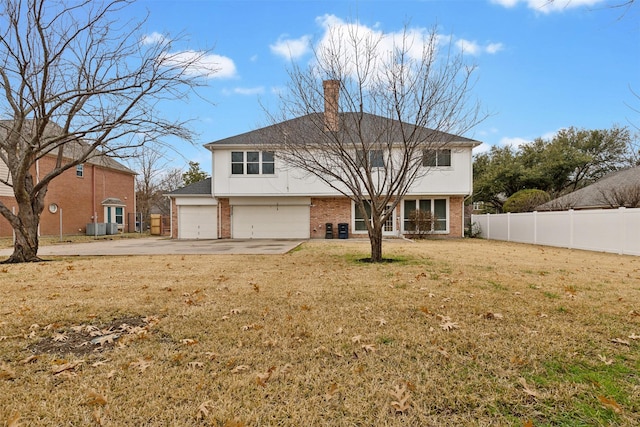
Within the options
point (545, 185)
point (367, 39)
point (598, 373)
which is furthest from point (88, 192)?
point (545, 185)

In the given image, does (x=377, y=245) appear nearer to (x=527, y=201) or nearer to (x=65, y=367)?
(x=65, y=367)

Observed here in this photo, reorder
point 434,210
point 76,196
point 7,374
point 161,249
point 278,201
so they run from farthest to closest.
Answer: point 76,196
point 278,201
point 434,210
point 161,249
point 7,374

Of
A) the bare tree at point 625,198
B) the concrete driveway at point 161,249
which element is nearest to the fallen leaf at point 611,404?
the concrete driveway at point 161,249

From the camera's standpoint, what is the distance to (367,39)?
839 centimetres

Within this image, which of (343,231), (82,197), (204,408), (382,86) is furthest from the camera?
(82,197)

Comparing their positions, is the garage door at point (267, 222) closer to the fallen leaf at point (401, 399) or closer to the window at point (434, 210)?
the window at point (434, 210)

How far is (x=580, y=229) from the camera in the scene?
13.2 metres

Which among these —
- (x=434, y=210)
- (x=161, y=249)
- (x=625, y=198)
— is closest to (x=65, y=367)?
(x=161, y=249)

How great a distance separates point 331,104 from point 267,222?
11467 mm

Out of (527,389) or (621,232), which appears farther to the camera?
(621,232)

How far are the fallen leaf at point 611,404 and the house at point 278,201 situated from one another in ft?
53.3

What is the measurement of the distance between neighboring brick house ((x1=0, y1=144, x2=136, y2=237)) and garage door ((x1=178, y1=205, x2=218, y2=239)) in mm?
5757

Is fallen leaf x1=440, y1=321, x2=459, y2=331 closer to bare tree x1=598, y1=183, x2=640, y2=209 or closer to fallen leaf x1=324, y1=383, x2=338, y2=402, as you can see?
fallen leaf x1=324, y1=383, x2=338, y2=402

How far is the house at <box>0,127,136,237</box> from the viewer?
901 inches
